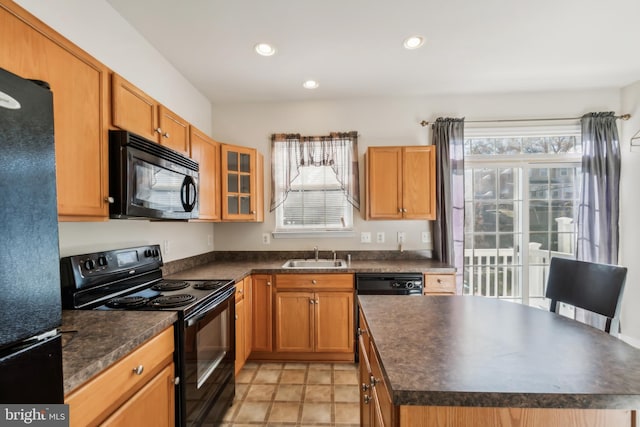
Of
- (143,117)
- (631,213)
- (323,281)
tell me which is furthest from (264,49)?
(631,213)

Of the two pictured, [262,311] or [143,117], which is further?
[262,311]

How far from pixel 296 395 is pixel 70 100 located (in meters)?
2.31

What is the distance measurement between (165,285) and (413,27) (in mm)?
2474

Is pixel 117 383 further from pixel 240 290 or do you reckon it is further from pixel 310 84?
pixel 310 84

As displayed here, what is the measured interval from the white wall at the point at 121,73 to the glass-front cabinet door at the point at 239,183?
1.43 feet

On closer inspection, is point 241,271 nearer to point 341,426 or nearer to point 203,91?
point 341,426

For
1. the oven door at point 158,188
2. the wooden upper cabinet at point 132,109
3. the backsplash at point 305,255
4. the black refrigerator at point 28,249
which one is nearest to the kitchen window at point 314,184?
the backsplash at point 305,255

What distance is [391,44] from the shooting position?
2.19 m

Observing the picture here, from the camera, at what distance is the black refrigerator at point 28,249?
54 cm

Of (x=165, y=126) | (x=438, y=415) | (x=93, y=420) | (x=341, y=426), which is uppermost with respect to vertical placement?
(x=165, y=126)

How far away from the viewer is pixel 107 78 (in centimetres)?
144

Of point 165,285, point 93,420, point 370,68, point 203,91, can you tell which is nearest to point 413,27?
point 370,68

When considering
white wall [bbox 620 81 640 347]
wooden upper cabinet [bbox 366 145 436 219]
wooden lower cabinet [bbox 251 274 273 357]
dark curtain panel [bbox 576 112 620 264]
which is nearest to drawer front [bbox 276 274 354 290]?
wooden lower cabinet [bbox 251 274 273 357]

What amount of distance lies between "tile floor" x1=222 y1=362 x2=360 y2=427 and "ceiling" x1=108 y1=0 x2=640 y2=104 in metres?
2.69
